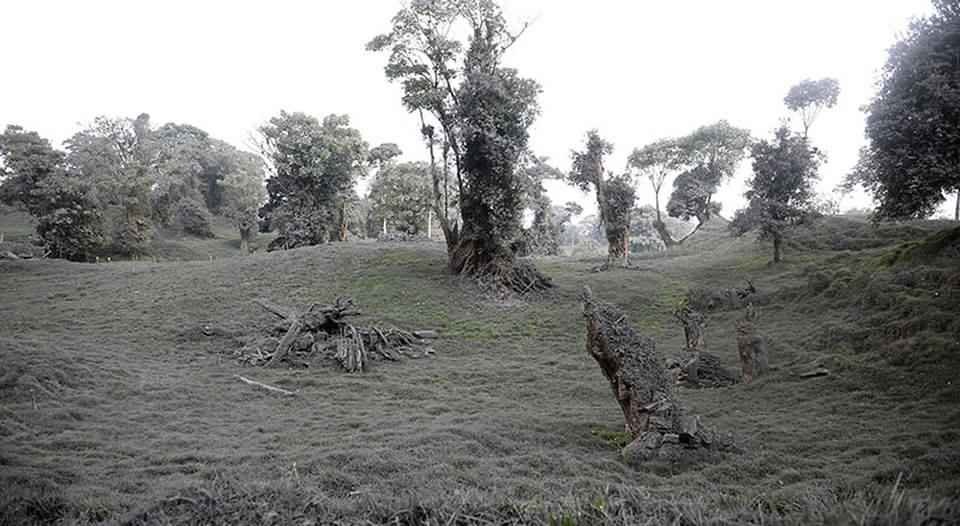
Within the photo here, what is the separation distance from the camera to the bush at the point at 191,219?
160ft

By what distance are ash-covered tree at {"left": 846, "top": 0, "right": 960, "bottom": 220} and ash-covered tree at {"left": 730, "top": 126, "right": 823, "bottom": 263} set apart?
8449 mm

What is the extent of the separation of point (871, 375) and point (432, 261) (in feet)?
65.2

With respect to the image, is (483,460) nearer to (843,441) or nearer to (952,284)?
(843,441)

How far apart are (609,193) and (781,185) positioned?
29.2 ft

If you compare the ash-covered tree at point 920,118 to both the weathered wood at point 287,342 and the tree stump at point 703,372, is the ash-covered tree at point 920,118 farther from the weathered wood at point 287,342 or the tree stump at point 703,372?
the weathered wood at point 287,342

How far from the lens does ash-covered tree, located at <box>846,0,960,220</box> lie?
15.1 meters

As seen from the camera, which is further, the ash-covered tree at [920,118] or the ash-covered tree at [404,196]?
the ash-covered tree at [404,196]

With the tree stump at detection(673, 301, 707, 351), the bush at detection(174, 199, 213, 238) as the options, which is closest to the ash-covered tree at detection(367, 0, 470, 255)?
the tree stump at detection(673, 301, 707, 351)

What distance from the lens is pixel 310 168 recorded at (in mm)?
36094

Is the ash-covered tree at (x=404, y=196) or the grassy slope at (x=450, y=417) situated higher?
the ash-covered tree at (x=404, y=196)

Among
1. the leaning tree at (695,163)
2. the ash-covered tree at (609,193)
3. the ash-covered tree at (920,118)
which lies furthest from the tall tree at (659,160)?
the ash-covered tree at (920,118)

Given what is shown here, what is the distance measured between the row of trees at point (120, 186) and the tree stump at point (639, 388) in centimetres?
3604

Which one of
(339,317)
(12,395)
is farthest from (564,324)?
(12,395)

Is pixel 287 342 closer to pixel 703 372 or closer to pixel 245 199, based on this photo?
pixel 703 372
